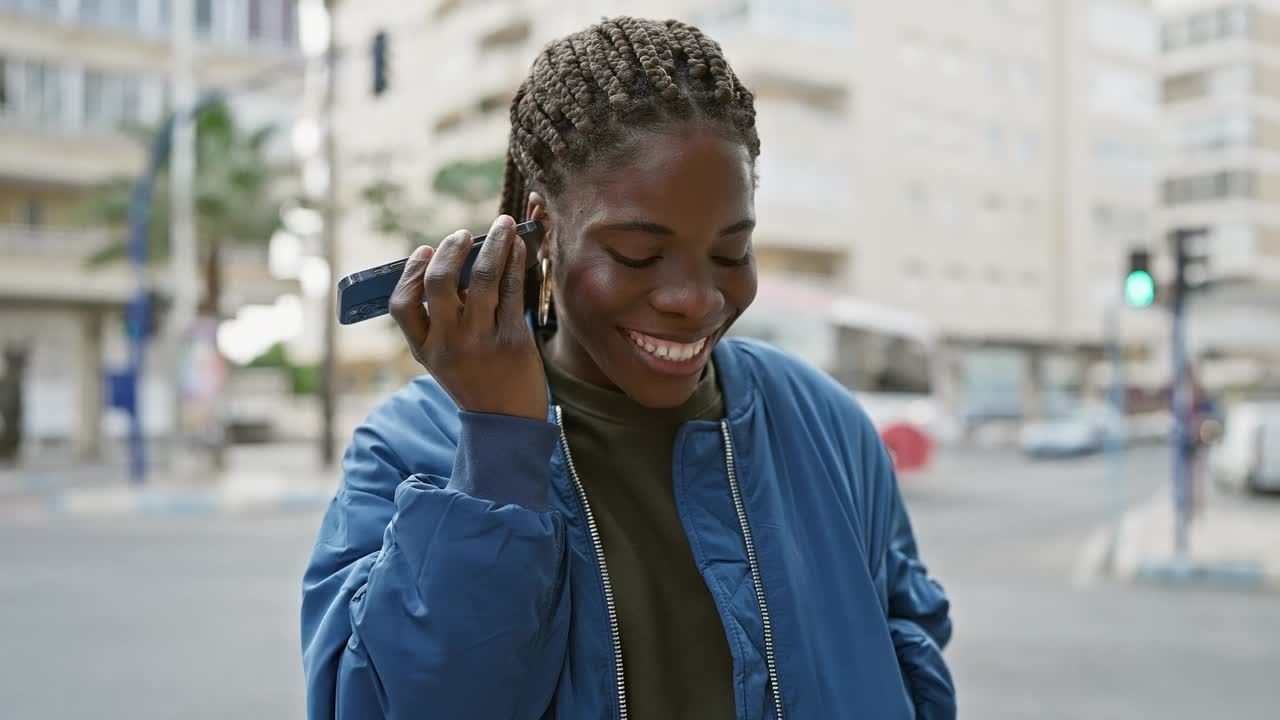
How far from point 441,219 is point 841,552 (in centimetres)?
2839

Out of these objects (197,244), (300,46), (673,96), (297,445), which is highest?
(300,46)

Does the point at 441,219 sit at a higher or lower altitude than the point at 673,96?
higher

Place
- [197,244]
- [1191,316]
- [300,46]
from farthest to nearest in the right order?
[1191,316] < [300,46] < [197,244]

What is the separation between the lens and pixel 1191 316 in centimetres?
4091

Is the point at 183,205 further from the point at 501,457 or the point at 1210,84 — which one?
the point at 1210,84

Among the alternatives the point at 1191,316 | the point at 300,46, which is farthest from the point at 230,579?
the point at 1191,316

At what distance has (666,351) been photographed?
55.8 inches

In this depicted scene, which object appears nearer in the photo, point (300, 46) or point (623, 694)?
point (623, 694)

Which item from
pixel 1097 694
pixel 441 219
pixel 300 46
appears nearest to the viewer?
pixel 1097 694

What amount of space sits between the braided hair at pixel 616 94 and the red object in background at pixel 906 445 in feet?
53.6

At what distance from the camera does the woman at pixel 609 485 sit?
1.21 metres

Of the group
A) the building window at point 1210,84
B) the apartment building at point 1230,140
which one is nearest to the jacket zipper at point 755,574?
the apartment building at point 1230,140

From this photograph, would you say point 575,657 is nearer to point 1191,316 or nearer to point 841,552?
point 841,552

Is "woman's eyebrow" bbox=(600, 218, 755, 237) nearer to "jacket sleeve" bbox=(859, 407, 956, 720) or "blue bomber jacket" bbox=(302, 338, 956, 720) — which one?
"blue bomber jacket" bbox=(302, 338, 956, 720)
